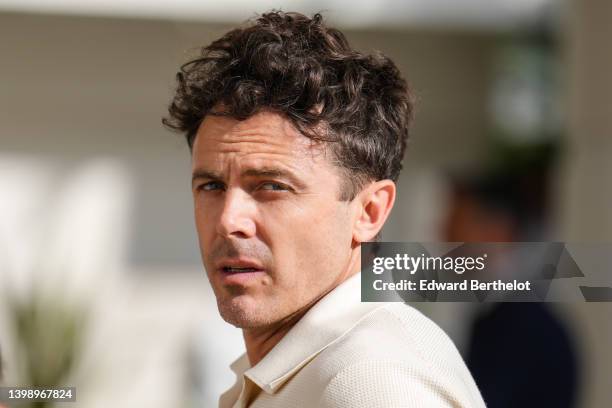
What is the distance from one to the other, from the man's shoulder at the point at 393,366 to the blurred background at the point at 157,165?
4475mm

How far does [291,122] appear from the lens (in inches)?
78.1

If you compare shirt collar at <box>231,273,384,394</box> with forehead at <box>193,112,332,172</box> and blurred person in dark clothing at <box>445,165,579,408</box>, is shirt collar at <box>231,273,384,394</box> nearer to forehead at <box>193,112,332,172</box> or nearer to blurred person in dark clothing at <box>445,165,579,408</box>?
forehead at <box>193,112,332,172</box>

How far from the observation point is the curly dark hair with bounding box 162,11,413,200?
2002 mm

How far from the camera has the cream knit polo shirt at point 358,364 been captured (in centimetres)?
174

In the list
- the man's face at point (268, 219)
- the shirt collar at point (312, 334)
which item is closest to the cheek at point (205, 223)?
the man's face at point (268, 219)

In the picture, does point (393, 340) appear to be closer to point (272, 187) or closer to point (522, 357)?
point (272, 187)

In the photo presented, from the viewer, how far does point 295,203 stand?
1.97 metres

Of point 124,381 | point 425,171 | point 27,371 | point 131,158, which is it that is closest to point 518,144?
point 425,171

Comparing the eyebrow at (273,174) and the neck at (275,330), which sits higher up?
the eyebrow at (273,174)

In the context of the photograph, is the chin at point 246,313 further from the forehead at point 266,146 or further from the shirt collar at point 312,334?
the forehead at point 266,146

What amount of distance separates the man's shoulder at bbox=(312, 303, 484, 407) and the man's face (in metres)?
0.15

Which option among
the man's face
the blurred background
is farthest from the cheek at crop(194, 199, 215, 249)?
the blurred background

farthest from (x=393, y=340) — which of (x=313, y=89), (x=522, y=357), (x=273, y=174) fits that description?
(x=522, y=357)

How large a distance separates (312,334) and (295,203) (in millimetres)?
232
